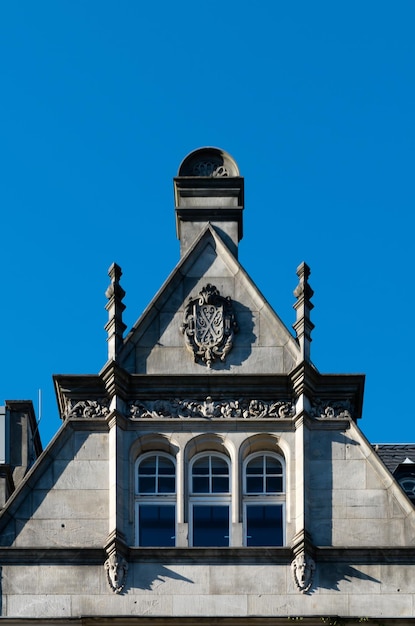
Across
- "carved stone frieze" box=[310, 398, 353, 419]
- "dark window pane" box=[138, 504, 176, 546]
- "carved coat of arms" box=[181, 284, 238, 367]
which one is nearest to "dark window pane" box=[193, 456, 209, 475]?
"dark window pane" box=[138, 504, 176, 546]

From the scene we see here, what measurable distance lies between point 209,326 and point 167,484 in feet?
9.83

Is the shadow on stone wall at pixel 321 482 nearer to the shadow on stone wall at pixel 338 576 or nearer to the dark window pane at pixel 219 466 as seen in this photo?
the shadow on stone wall at pixel 338 576

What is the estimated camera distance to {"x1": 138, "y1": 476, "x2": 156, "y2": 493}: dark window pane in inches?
1827

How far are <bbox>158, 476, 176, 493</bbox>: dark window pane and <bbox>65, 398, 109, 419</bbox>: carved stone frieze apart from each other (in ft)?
4.97

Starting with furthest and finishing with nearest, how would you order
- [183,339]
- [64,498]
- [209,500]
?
[183,339] < [209,500] < [64,498]

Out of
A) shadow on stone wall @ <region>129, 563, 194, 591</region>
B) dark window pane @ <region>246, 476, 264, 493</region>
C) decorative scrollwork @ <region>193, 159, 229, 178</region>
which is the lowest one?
shadow on stone wall @ <region>129, 563, 194, 591</region>

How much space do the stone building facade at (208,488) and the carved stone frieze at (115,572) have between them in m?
0.02

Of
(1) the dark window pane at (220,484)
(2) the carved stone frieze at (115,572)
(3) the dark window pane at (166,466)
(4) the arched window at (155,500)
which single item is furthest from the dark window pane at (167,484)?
(2) the carved stone frieze at (115,572)

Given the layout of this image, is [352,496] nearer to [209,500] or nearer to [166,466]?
[209,500]

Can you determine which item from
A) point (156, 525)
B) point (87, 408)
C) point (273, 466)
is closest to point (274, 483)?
point (273, 466)

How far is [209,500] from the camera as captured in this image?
→ 46.3 meters

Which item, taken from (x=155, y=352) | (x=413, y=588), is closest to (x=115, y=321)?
(x=155, y=352)

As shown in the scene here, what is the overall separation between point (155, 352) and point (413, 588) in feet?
20.5

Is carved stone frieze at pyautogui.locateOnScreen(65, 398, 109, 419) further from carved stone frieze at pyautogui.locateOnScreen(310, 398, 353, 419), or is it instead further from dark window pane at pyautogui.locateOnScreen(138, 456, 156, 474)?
carved stone frieze at pyautogui.locateOnScreen(310, 398, 353, 419)
